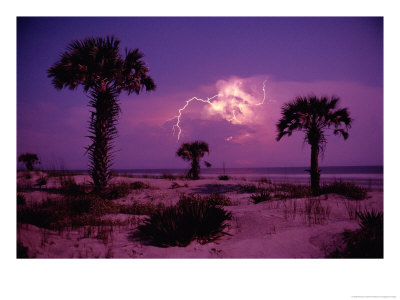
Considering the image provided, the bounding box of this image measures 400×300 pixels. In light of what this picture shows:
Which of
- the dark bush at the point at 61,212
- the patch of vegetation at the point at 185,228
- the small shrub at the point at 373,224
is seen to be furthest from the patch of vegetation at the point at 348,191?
the dark bush at the point at 61,212

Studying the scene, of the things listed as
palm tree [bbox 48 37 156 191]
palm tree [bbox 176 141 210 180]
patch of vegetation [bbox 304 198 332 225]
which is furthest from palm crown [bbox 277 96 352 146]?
palm tree [bbox 176 141 210 180]

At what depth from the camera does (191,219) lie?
4.00 m

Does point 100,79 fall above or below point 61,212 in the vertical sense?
above

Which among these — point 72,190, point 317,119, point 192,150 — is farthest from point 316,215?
point 192,150

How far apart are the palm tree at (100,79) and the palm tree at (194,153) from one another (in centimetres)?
705

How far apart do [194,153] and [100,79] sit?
853 centimetres

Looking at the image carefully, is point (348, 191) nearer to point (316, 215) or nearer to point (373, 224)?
point (316, 215)

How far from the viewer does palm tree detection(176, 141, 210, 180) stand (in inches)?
618

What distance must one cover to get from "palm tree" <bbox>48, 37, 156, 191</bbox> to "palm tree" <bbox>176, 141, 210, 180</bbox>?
7047 mm

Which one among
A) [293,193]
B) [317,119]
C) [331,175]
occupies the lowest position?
[331,175]

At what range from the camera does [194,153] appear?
15758 mm
